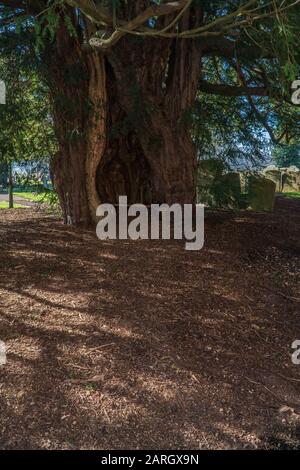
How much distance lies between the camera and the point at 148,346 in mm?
3025

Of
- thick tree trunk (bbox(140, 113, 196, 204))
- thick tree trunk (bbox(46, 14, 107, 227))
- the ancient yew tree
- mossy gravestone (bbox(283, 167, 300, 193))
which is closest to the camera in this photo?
the ancient yew tree

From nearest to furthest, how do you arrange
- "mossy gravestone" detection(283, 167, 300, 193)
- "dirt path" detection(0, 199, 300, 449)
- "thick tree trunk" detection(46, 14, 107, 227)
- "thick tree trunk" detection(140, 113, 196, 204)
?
"dirt path" detection(0, 199, 300, 449)
"thick tree trunk" detection(46, 14, 107, 227)
"thick tree trunk" detection(140, 113, 196, 204)
"mossy gravestone" detection(283, 167, 300, 193)

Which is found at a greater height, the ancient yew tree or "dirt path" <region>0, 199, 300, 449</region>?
the ancient yew tree

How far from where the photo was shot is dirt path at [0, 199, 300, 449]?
2.34 metres

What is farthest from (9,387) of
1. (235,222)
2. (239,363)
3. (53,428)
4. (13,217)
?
(13,217)

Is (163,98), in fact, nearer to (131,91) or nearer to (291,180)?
(131,91)

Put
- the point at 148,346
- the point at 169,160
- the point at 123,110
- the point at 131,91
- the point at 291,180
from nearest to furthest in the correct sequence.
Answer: the point at 148,346 → the point at 131,91 → the point at 169,160 → the point at 123,110 → the point at 291,180

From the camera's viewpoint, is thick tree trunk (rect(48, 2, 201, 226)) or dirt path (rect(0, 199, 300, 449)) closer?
dirt path (rect(0, 199, 300, 449))

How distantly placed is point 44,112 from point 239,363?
4.21 m

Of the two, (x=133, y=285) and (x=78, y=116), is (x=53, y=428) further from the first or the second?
(x=78, y=116)

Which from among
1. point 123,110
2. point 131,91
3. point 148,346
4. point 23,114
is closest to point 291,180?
point 123,110

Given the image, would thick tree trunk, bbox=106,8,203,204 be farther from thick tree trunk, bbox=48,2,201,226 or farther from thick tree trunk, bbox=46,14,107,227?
thick tree trunk, bbox=46,14,107,227

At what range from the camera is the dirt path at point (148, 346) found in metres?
2.34

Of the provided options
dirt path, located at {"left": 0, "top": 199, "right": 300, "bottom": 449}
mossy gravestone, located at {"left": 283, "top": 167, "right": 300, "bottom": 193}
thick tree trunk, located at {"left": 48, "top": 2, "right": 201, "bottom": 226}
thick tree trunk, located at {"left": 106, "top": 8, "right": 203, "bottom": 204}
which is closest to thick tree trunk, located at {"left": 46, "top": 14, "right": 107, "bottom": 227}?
thick tree trunk, located at {"left": 48, "top": 2, "right": 201, "bottom": 226}
